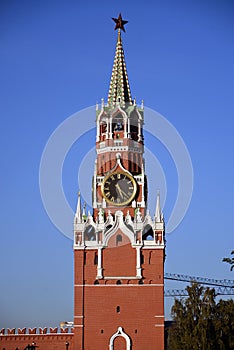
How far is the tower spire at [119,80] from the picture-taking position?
2586 inches

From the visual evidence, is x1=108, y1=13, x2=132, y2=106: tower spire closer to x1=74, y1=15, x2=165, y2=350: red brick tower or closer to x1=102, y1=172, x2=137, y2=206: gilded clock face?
x1=74, y1=15, x2=165, y2=350: red brick tower

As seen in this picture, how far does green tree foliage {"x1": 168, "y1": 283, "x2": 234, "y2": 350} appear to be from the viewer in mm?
51781

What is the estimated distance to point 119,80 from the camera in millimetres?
66250

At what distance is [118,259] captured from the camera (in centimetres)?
6019

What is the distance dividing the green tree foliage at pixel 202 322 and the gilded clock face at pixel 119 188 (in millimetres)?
10722

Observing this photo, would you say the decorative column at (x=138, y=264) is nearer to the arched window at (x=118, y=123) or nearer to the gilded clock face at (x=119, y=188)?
the gilded clock face at (x=119, y=188)

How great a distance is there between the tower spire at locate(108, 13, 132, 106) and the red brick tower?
3.71 meters

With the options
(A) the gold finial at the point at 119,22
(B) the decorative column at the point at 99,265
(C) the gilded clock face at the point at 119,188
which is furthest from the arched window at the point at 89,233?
(A) the gold finial at the point at 119,22

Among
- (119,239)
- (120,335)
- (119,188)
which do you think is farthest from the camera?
(119,188)

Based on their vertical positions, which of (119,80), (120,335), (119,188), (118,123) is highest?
(119,80)

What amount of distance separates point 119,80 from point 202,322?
23.0 m

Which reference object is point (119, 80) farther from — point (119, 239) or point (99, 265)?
point (99, 265)

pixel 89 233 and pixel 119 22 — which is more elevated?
pixel 119 22

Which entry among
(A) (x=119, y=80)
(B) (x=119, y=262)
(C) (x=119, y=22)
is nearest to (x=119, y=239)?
(B) (x=119, y=262)
